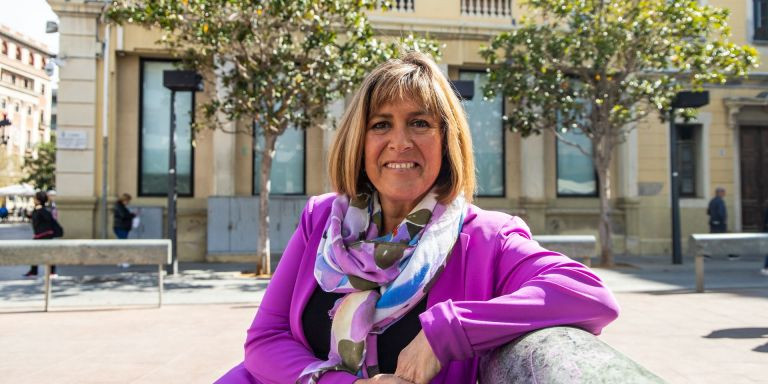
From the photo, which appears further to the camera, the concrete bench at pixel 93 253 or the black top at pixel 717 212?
the black top at pixel 717 212

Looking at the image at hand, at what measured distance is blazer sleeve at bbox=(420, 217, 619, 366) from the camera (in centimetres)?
146

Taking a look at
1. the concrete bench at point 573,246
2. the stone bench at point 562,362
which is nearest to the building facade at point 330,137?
the concrete bench at point 573,246

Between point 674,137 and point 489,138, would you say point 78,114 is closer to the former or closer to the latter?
point 489,138

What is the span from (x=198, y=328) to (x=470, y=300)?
553 cm

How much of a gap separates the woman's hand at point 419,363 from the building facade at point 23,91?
268ft

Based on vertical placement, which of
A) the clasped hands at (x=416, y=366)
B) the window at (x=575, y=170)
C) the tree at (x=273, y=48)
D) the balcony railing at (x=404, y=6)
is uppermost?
the balcony railing at (x=404, y=6)

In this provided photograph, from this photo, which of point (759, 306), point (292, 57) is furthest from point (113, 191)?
point (759, 306)

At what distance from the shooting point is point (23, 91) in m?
79.8

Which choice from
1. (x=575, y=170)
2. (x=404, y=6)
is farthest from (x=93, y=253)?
(x=575, y=170)

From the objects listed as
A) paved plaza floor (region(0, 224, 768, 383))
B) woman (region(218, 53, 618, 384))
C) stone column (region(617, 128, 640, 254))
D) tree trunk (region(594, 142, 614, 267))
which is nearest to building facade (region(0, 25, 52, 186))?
paved plaza floor (region(0, 224, 768, 383))

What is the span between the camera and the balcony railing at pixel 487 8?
16.6 metres

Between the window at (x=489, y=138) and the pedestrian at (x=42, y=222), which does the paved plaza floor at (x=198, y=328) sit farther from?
the window at (x=489, y=138)

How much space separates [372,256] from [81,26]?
15636 millimetres

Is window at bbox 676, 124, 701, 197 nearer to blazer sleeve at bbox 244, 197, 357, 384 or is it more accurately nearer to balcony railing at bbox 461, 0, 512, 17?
balcony railing at bbox 461, 0, 512, 17
